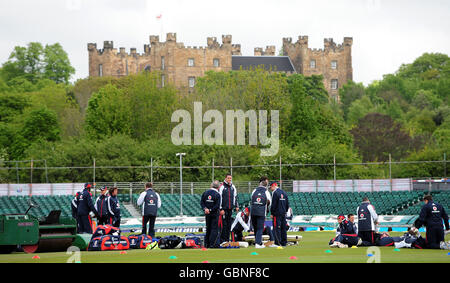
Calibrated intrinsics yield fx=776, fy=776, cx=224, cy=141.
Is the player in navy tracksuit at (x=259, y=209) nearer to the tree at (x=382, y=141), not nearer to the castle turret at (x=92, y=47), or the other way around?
the tree at (x=382, y=141)

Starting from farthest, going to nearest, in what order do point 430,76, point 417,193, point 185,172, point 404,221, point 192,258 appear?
point 430,76 < point 185,172 < point 417,193 < point 404,221 < point 192,258

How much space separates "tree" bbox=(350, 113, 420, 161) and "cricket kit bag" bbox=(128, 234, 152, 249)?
67.2 m

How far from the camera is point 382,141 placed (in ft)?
292

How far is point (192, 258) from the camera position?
17719 mm

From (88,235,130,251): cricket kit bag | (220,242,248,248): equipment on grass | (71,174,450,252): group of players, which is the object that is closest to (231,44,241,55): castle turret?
(71,174,450,252): group of players

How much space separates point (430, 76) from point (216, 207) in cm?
12495

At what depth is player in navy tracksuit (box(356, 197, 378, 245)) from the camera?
22375mm

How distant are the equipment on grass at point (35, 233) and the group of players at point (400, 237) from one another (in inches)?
302

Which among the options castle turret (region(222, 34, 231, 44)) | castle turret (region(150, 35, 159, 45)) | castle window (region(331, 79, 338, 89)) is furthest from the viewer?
castle window (region(331, 79, 338, 89))

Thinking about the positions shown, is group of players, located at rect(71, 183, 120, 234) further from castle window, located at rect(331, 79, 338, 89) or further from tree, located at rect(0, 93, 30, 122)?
castle window, located at rect(331, 79, 338, 89)

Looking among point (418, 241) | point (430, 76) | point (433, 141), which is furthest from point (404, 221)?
point (430, 76)

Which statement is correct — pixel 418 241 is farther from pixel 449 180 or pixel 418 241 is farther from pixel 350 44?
pixel 350 44

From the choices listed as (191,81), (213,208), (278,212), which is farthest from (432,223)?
(191,81)
